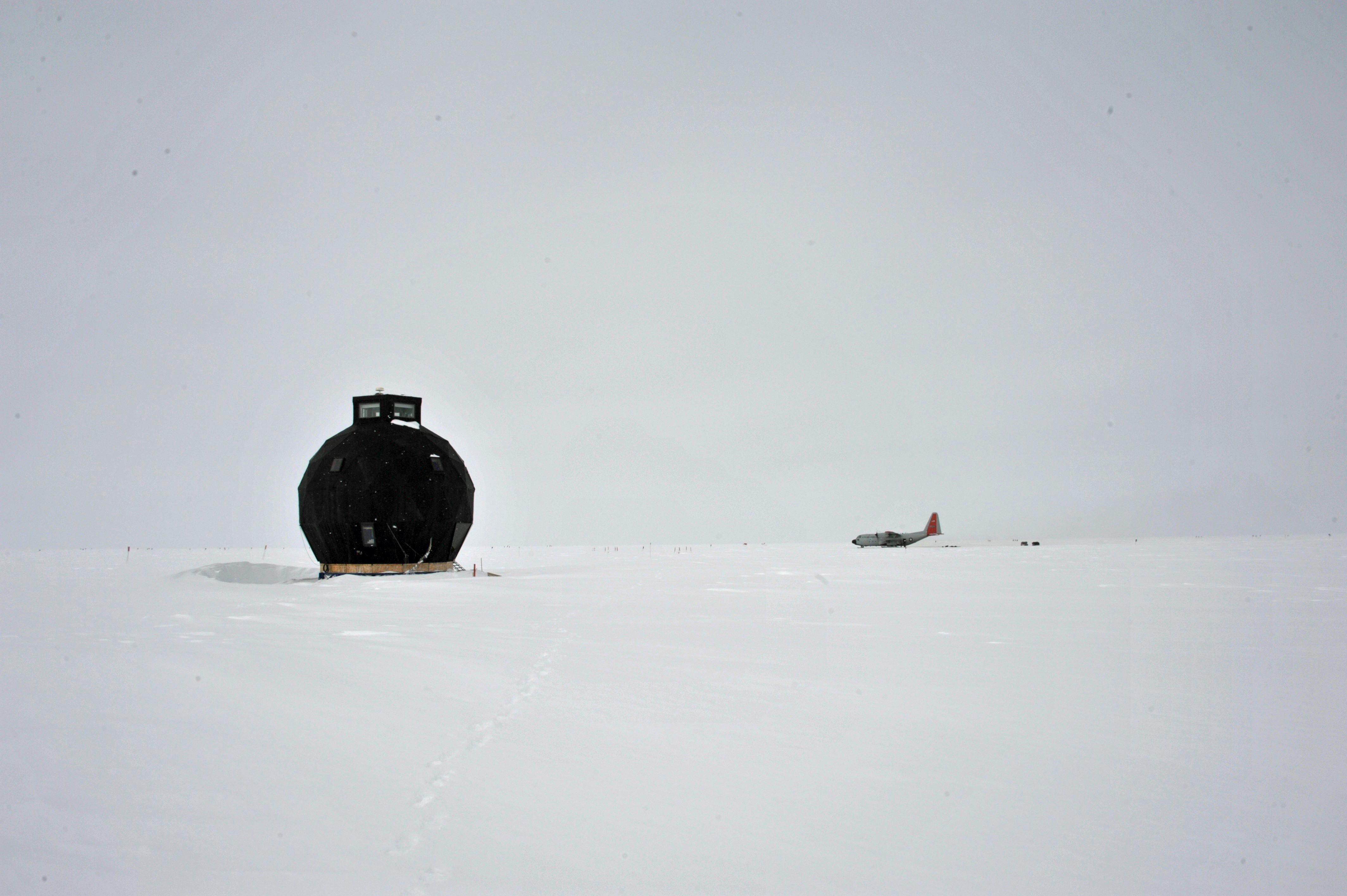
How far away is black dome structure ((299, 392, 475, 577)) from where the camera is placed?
88.2ft

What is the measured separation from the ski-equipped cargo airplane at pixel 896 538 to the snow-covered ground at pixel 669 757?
2398 inches

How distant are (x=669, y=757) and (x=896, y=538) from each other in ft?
232

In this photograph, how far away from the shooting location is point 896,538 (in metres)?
73.8

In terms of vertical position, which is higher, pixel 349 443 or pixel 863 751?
pixel 349 443

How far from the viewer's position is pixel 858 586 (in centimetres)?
2436

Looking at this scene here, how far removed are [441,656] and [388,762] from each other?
472cm

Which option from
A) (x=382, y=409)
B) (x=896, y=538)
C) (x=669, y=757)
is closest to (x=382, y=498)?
(x=382, y=409)

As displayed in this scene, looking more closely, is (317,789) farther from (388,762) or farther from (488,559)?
(488,559)

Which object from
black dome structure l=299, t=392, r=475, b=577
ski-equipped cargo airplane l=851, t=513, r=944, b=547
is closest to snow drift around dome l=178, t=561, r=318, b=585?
black dome structure l=299, t=392, r=475, b=577

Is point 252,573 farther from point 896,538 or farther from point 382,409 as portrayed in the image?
point 896,538

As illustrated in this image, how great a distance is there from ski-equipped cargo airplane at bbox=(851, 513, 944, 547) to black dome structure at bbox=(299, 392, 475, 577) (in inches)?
2049

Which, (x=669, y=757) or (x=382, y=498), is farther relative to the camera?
(x=382, y=498)

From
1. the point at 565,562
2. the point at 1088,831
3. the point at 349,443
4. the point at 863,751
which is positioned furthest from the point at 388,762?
the point at 565,562

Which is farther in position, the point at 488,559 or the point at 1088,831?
the point at 488,559
